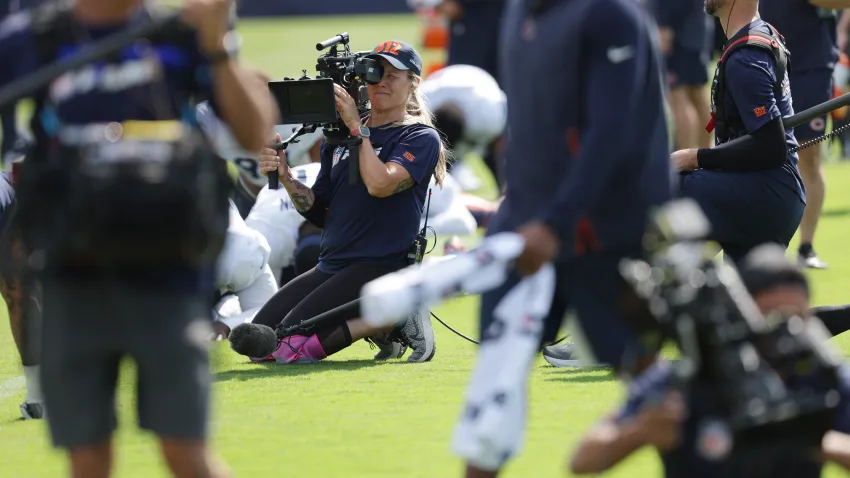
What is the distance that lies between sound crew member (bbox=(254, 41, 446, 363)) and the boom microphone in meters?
0.19

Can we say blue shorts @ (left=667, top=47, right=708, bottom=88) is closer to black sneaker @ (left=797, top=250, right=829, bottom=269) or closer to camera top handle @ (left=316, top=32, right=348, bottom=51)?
black sneaker @ (left=797, top=250, right=829, bottom=269)

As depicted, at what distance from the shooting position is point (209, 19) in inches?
137

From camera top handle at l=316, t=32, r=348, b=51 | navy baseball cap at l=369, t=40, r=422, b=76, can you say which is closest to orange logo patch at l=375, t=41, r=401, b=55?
navy baseball cap at l=369, t=40, r=422, b=76

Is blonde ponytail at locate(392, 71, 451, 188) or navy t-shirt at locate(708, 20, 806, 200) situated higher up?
navy t-shirt at locate(708, 20, 806, 200)

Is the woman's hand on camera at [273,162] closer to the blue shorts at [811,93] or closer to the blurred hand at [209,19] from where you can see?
the blue shorts at [811,93]

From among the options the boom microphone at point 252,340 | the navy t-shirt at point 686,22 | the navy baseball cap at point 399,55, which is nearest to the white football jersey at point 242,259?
the boom microphone at point 252,340

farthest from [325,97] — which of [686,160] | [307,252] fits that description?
[686,160]

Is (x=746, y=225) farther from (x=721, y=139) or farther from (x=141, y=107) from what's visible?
(x=141, y=107)

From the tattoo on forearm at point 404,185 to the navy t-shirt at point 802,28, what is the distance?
3.39m

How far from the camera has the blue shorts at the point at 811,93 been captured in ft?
30.6

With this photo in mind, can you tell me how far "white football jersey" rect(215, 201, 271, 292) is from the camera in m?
7.83

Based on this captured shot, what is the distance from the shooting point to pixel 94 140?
11.5 ft

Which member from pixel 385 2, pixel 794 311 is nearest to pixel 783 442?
pixel 794 311

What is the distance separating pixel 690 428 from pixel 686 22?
367 inches
